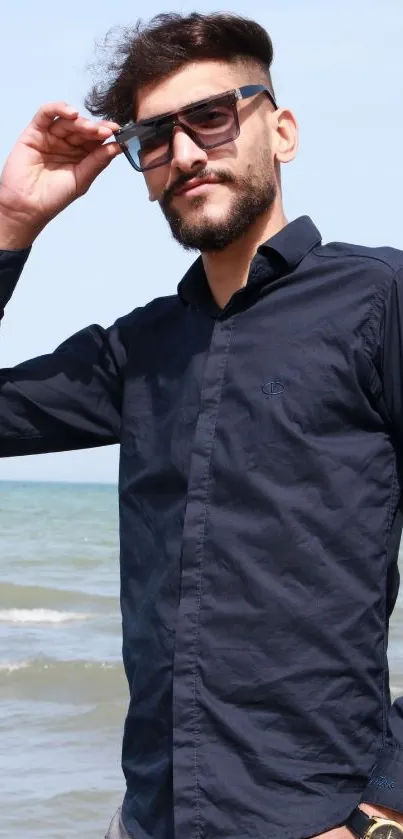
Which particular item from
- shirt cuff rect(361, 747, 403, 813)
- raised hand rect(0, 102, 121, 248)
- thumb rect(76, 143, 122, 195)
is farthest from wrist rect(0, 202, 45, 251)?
shirt cuff rect(361, 747, 403, 813)

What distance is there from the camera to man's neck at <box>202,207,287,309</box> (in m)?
2.63

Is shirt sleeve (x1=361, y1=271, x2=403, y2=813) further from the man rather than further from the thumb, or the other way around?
the thumb

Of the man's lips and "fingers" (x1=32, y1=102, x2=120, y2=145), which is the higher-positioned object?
"fingers" (x1=32, y1=102, x2=120, y2=145)

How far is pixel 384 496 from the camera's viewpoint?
2.35 metres

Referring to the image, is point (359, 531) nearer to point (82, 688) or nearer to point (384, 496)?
point (384, 496)

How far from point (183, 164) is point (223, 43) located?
0.34m

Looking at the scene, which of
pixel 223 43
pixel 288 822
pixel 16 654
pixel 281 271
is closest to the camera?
pixel 288 822

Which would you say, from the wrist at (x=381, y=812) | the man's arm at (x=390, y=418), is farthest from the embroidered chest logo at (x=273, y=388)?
the wrist at (x=381, y=812)

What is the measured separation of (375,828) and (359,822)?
42 millimetres

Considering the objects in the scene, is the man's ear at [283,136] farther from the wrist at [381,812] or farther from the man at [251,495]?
the wrist at [381,812]

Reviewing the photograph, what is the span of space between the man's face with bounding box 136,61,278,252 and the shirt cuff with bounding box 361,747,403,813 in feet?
3.52

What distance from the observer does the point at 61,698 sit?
335 inches

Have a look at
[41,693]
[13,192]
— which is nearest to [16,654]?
[41,693]

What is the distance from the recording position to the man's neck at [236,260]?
263 centimetres
